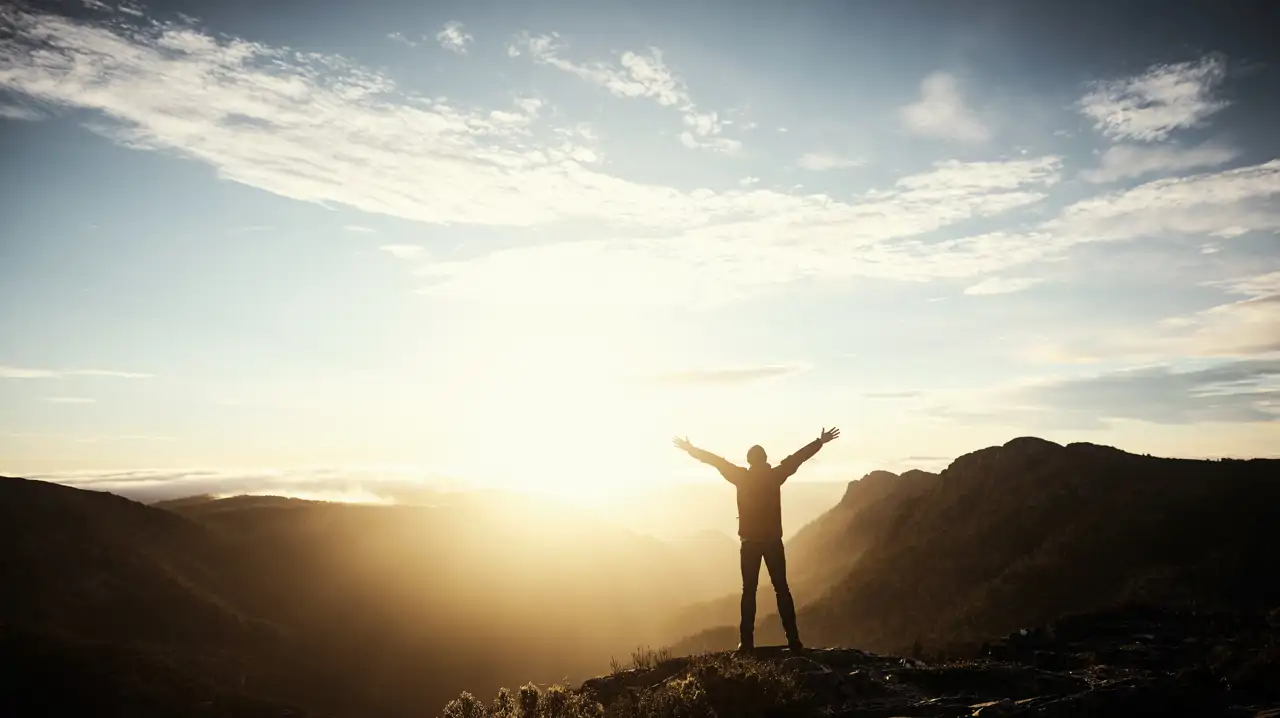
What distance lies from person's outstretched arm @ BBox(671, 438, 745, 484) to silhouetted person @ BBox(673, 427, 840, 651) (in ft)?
0.05

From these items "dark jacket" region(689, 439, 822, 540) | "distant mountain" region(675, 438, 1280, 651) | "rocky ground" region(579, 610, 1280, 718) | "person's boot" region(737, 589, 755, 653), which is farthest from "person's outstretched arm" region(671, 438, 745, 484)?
"distant mountain" region(675, 438, 1280, 651)

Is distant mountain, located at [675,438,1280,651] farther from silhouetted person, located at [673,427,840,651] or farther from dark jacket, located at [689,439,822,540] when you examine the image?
dark jacket, located at [689,439,822,540]

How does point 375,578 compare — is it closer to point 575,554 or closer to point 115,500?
point 115,500

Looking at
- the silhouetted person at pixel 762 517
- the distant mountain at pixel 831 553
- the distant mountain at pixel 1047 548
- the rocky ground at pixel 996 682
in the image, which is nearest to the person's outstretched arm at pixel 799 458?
the silhouetted person at pixel 762 517

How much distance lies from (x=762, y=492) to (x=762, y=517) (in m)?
0.39

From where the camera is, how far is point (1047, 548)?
37844mm

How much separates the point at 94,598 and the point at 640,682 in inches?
1946

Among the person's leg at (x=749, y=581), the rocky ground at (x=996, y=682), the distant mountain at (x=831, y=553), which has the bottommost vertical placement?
the distant mountain at (x=831, y=553)

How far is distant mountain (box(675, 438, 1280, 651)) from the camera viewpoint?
27.8m

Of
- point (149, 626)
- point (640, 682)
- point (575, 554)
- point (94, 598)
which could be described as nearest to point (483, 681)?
point (149, 626)

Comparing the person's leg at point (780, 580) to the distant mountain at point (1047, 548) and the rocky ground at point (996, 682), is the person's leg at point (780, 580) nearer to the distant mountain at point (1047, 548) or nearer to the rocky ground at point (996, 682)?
the rocky ground at point (996, 682)

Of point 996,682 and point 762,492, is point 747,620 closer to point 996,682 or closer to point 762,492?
point 762,492

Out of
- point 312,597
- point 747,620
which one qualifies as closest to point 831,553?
point 312,597

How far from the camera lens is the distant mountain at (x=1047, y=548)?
27.8m
